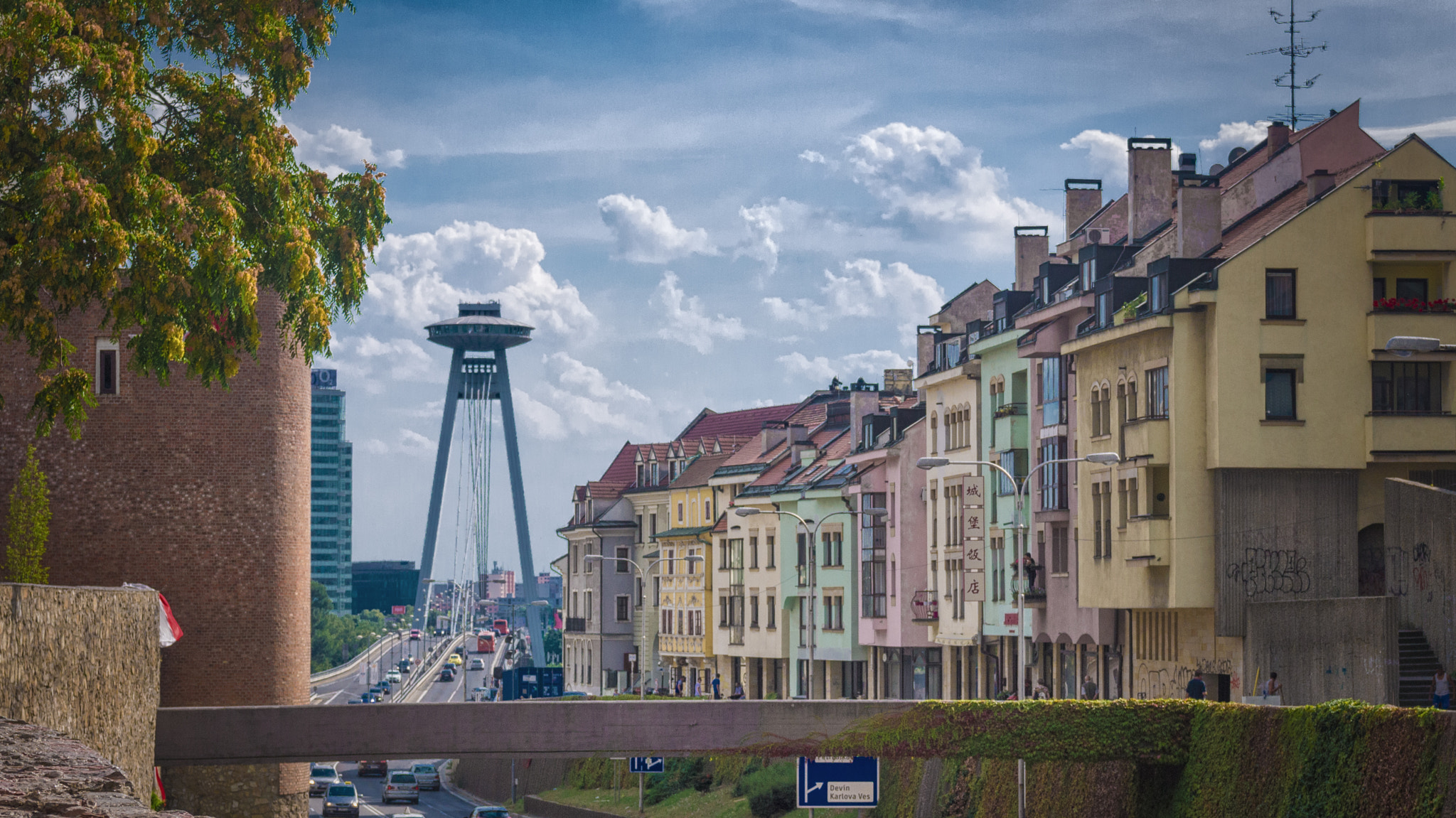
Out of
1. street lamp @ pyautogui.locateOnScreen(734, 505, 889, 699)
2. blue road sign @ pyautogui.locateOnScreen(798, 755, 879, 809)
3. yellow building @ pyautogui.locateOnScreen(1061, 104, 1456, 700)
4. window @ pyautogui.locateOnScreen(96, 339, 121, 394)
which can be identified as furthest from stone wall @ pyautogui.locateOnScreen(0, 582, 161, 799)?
yellow building @ pyautogui.locateOnScreen(1061, 104, 1456, 700)

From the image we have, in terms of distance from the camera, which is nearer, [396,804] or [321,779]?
[321,779]

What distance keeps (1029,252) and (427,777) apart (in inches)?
2348

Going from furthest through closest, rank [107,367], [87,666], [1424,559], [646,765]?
1. [646,765]
2. [107,367]
3. [1424,559]
4. [87,666]

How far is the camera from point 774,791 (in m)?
75.8

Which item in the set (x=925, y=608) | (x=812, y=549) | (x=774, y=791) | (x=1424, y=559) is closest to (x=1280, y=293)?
(x=1424, y=559)

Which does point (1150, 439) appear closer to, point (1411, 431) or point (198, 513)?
point (1411, 431)

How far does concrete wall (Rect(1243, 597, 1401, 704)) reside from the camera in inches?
1849

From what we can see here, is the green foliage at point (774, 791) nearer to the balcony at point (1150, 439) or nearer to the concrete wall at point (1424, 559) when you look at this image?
the balcony at point (1150, 439)

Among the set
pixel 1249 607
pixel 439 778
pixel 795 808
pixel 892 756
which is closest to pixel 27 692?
pixel 892 756

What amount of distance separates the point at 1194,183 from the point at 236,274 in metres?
40.9

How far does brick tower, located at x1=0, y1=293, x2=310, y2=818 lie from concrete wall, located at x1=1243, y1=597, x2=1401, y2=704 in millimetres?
27528

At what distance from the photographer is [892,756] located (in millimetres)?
49688

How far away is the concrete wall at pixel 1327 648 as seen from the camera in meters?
47.0

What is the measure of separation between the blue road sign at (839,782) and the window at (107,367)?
70.5 feet
